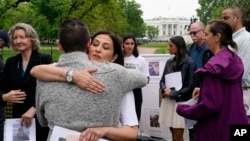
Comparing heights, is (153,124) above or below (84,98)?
below

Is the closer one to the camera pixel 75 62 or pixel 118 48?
pixel 75 62

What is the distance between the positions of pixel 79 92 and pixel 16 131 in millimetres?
1328

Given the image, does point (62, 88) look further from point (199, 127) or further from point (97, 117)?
point (199, 127)

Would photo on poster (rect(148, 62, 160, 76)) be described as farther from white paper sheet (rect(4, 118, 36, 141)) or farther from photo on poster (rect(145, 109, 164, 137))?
white paper sheet (rect(4, 118, 36, 141))

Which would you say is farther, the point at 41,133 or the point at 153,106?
the point at 153,106

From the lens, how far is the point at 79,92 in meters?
2.34

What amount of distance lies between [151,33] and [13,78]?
5163 inches

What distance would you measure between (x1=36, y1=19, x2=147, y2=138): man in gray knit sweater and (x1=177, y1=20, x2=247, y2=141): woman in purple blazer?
111 centimetres

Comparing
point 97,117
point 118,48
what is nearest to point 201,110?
point 118,48

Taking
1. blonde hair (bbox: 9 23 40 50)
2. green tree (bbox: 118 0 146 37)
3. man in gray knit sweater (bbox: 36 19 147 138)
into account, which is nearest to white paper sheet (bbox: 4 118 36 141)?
blonde hair (bbox: 9 23 40 50)

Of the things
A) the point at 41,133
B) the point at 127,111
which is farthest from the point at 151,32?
the point at 127,111

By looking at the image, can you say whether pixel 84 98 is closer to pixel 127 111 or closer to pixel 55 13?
pixel 127 111

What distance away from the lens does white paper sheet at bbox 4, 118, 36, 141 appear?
134 inches

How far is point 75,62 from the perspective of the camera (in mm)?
2422
